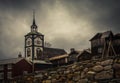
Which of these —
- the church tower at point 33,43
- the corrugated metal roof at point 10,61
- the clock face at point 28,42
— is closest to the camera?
the corrugated metal roof at point 10,61

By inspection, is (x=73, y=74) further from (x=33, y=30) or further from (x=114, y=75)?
(x=33, y=30)

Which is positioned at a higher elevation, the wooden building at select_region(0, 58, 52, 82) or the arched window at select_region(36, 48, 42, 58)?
the arched window at select_region(36, 48, 42, 58)

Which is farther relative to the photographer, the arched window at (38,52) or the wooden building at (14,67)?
the arched window at (38,52)

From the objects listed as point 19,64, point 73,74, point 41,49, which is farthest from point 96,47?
point 41,49

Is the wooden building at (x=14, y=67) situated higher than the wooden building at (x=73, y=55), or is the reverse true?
the wooden building at (x=73, y=55)

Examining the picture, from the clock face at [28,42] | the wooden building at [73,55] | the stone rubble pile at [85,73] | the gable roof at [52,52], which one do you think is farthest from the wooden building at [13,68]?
the stone rubble pile at [85,73]

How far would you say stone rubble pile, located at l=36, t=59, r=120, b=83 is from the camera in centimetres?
802

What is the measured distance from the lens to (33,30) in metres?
131

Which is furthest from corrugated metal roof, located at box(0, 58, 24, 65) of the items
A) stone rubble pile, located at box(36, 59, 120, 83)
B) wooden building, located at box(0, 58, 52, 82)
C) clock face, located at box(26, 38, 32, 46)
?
stone rubble pile, located at box(36, 59, 120, 83)

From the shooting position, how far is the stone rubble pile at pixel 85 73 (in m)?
8.02

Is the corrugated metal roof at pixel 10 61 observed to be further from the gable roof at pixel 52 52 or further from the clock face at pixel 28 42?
the clock face at pixel 28 42

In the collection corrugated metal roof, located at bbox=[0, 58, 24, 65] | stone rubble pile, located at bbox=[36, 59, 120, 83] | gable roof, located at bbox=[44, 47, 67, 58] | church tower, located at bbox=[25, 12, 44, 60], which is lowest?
stone rubble pile, located at bbox=[36, 59, 120, 83]

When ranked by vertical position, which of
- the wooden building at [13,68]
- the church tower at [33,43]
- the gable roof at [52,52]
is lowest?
the wooden building at [13,68]

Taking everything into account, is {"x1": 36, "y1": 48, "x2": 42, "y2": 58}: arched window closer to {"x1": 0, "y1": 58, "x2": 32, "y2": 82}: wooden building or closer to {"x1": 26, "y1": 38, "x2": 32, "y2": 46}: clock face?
{"x1": 26, "y1": 38, "x2": 32, "y2": 46}: clock face
